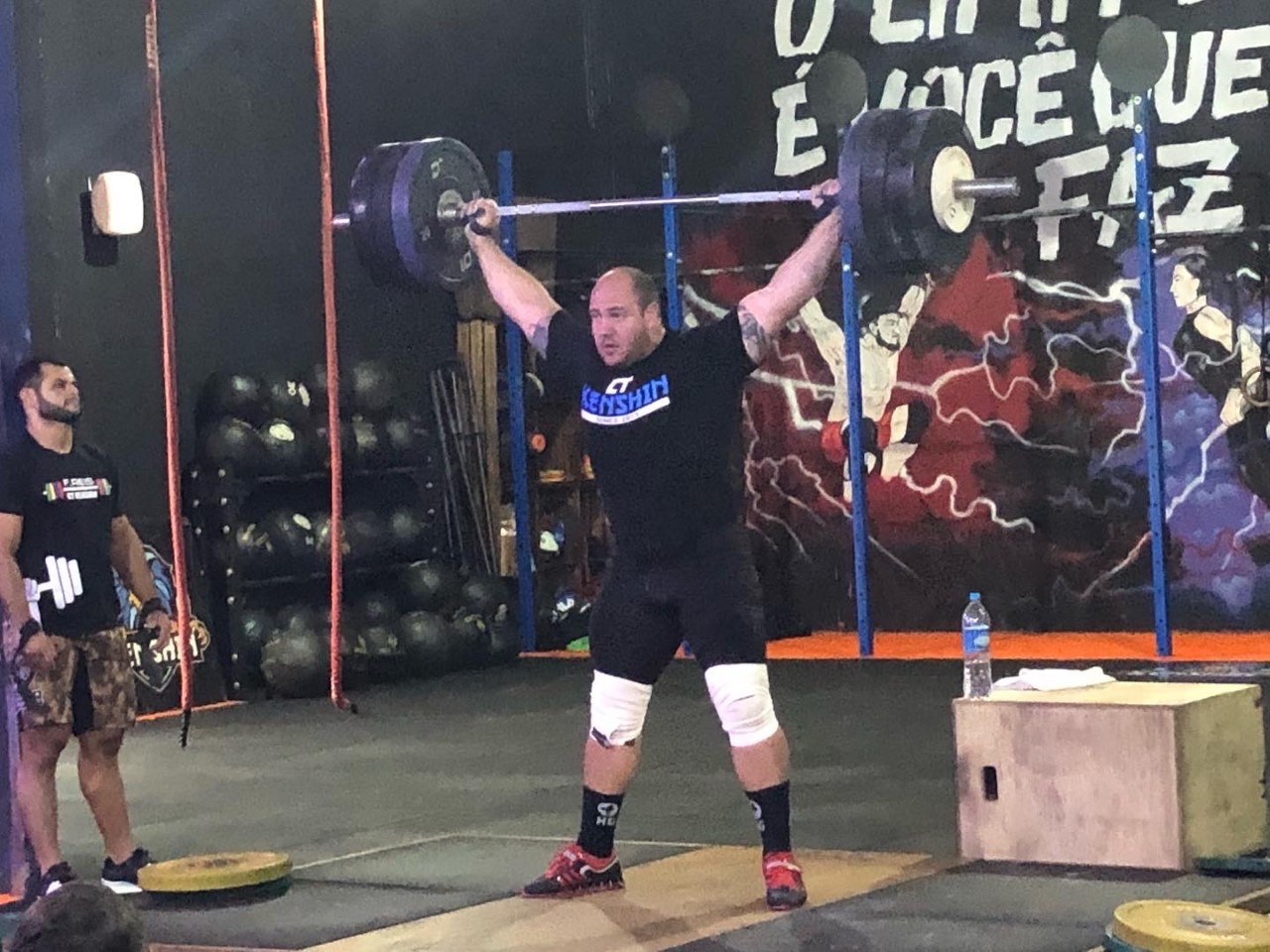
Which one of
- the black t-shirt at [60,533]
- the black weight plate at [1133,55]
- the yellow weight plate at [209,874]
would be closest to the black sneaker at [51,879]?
the yellow weight plate at [209,874]

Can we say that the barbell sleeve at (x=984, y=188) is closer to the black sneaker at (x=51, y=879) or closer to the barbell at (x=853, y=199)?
the barbell at (x=853, y=199)

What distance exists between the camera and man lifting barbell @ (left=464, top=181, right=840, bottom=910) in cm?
373

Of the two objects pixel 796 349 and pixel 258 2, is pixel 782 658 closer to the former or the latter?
pixel 796 349

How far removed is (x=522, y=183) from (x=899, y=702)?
3884 mm

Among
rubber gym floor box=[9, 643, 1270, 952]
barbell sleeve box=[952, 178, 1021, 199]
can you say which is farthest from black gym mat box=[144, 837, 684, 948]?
barbell sleeve box=[952, 178, 1021, 199]

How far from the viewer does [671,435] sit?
3.74m

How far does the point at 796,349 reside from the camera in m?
9.70

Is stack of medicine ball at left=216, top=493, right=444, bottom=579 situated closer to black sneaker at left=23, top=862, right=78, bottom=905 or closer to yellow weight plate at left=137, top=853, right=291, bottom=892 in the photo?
black sneaker at left=23, top=862, right=78, bottom=905

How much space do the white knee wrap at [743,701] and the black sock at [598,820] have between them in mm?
305

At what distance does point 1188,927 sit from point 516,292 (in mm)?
1766

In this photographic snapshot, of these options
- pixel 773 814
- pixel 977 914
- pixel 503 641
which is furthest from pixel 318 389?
pixel 977 914

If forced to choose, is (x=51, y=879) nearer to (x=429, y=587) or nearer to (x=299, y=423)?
(x=299, y=423)

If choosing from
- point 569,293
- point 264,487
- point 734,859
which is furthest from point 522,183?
point 734,859

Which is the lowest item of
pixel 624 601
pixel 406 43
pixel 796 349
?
pixel 624 601
